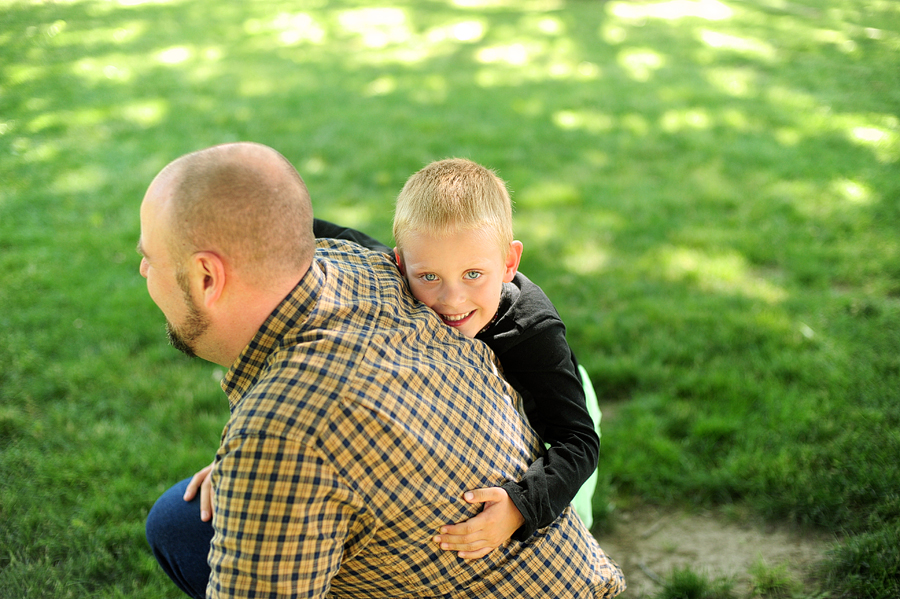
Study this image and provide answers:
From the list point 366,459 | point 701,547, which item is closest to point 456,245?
point 366,459

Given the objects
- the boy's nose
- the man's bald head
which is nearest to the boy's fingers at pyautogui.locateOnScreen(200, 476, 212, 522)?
the man's bald head

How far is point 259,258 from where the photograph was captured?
1.67m

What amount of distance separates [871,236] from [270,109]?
589 cm

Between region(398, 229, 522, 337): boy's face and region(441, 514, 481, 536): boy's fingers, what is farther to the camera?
region(398, 229, 522, 337): boy's face

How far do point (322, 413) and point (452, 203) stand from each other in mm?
796

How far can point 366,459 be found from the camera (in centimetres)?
151

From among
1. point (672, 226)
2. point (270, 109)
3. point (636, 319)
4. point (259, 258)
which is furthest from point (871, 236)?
point (270, 109)

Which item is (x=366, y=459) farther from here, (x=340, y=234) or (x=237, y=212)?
(x=340, y=234)

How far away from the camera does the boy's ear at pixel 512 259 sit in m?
2.18

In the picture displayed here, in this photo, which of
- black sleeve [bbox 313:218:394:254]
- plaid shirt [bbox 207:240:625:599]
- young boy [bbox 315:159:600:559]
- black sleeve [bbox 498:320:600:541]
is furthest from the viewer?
black sleeve [bbox 313:218:394:254]

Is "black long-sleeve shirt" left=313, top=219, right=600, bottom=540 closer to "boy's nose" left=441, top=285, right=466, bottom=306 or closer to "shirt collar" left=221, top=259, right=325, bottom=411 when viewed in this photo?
"boy's nose" left=441, top=285, right=466, bottom=306

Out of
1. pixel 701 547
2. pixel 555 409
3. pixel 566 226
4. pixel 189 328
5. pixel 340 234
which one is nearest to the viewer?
pixel 189 328

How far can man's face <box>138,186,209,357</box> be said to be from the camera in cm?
167

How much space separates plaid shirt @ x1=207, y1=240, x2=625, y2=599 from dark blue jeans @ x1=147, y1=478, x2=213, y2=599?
537 mm
